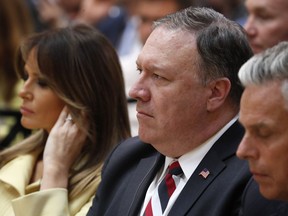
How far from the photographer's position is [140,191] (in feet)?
10.3

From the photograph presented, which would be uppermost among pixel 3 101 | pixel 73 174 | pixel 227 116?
pixel 227 116

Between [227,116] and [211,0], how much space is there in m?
3.57

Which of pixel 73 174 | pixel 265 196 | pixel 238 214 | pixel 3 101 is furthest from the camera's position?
pixel 3 101

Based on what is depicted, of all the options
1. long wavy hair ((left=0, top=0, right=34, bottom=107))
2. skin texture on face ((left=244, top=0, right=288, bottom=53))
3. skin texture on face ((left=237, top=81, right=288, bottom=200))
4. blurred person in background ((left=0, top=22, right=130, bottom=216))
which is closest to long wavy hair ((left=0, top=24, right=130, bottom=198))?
blurred person in background ((left=0, top=22, right=130, bottom=216))

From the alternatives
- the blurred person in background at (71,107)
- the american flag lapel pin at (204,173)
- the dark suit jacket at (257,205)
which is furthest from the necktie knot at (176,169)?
the blurred person in background at (71,107)

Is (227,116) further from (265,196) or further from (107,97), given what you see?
(107,97)

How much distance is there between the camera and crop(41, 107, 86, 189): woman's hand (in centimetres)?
368

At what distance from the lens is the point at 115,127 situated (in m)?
3.80

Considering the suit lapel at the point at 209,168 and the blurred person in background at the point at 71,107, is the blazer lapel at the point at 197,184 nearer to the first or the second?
the suit lapel at the point at 209,168

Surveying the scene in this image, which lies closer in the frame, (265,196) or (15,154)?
(265,196)

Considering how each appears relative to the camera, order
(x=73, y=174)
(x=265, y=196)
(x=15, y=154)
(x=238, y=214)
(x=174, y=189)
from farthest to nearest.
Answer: (x=15, y=154), (x=73, y=174), (x=174, y=189), (x=238, y=214), (x=265, y=196)

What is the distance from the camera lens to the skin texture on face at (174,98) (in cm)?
301

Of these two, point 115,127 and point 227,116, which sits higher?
point 227,116

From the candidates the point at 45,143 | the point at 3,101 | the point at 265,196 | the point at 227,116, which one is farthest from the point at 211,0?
the point at 265,196
